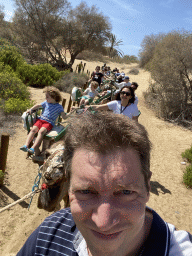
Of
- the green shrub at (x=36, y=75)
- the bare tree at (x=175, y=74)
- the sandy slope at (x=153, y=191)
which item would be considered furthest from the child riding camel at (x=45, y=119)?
the bare tree at (x=175, y=74)

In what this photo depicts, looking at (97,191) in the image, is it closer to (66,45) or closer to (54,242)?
(54,242)

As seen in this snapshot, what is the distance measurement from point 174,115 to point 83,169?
12369mm

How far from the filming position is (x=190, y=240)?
832 mm

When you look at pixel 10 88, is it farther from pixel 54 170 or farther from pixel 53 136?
pixel 54 170

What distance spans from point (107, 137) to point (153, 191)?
4.60 metres

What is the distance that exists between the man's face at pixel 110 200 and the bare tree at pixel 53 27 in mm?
20842

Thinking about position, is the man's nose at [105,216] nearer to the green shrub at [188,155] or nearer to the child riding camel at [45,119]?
the child riding camel at [45,119]

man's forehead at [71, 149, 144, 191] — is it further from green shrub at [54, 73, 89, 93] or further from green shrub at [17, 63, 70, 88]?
green shrub at [17, 63, 70, 88]

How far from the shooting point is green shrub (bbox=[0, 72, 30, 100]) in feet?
27.9

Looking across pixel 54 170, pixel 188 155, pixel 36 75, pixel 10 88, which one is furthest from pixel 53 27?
pixel 54 170

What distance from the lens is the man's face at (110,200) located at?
0.72 m

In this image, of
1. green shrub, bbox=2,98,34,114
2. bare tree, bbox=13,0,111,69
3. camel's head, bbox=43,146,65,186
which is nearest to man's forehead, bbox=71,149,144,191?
camel's head, bbox=43,146,65,186

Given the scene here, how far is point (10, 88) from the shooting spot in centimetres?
884

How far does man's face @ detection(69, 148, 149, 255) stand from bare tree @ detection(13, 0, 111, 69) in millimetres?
20842
